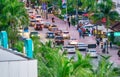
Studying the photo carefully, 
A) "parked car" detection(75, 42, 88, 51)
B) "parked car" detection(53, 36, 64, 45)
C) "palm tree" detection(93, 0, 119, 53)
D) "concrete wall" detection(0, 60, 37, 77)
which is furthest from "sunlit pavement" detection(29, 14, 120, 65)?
"concrete wall" detection(0, 60, 37, 77)

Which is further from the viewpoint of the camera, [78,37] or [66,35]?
[78,37]

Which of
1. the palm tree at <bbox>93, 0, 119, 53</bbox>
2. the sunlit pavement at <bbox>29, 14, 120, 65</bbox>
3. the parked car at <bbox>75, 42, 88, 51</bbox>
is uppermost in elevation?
the palm tree at <bbox>93, 0, 119, 53</bbox>

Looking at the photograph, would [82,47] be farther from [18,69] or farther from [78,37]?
[18,69]

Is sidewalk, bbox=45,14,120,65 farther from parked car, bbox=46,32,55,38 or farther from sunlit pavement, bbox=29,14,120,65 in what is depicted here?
parked car, bbox=46,32,55,38

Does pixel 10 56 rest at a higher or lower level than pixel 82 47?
higher

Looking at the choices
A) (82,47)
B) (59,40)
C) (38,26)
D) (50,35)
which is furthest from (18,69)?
(38,26)

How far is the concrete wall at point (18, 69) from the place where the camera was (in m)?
17.4

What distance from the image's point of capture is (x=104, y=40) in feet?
193

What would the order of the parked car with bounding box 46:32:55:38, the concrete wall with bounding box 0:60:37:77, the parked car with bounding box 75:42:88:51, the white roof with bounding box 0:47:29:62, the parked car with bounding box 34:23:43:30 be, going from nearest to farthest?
the concrete wall with bounding box 0:60:37:77 < the white roof with bounding box 0:47:29:62 < the parked car with bounding box 75:42:88:51 < the parked car with bounding box 46:32:55:38 < the parked car with bounding box 34:23:43:30

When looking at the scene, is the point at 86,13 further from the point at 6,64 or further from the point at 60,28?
the point at 6,64

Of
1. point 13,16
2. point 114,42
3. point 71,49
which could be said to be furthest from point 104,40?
point 13,16

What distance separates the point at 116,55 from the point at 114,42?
16.1ft

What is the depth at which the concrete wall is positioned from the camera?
17.4 metres

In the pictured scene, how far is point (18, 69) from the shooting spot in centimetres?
1750
